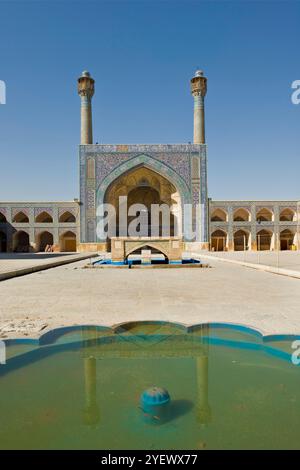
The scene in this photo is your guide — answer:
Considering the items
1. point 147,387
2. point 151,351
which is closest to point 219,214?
point 151,351

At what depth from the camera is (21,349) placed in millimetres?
2508

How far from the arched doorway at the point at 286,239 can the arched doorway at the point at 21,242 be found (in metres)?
18.6

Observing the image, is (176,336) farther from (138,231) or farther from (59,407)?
(138,231)

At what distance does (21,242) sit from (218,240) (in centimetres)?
1453

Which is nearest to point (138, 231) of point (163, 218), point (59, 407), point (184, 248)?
point (163, 218)

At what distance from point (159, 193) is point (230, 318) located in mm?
20616

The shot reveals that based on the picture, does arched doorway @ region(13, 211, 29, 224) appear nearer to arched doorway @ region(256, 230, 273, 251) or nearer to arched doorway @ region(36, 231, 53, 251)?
arched doorway @ region(36, 231, 53, 251)

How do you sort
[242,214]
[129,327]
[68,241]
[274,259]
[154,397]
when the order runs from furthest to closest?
[242,214]
[68,241]
[274,259]
[129,327]
[154,397]

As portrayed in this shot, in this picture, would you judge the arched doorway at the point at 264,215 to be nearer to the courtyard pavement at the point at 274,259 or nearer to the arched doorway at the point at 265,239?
the arched doorway at the point at 265,239

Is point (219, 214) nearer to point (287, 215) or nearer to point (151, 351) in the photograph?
point (287, 215)

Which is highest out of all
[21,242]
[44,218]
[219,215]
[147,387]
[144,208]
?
[144,208]

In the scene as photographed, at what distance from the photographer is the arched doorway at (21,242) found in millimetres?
22625

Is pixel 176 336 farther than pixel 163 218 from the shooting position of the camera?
No

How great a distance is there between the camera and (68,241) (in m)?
23.6
